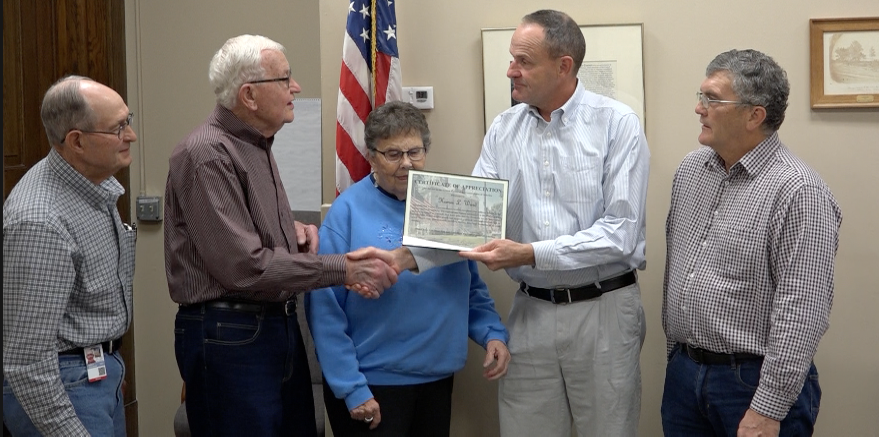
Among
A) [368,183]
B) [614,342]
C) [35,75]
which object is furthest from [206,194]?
[35,75]


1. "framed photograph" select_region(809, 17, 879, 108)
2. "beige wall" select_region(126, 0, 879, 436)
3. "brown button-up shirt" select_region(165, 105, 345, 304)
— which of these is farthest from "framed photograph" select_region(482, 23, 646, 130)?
"brown button-up shirt" select_region(165, 105, 345, 304)

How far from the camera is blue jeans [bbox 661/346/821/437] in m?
2.20

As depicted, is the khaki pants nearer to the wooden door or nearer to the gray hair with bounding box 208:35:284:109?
the gray hair with bounding box 208:35:284:109

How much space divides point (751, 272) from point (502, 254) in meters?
0.68

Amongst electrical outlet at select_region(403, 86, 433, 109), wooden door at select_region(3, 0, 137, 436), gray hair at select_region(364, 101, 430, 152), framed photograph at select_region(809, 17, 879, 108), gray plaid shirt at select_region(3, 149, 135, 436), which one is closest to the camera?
gray plaid shirt at select_region(3, 149, 135, 436)

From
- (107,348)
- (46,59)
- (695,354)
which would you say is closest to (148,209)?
(46,59)

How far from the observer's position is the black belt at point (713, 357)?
2.22 m

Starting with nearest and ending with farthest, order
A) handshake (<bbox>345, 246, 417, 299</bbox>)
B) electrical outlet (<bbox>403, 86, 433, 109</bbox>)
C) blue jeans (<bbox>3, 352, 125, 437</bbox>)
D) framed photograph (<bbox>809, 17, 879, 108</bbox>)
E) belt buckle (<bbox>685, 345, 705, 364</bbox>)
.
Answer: blue jeans (<bbox>3, 352, 125, 437</bbox>) → belt buckle (<bbox>685, 345, 705, 364</bbox>) → handshake (<bbox>345, 246, 417, 299</bbox>) → framed photograph (<bbox>809, 17, 879, 108</bbox>) → electrical outlet (<bbox>403, 86, 433, 109</bbox>)

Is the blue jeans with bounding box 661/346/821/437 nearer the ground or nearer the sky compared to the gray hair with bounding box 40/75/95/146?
nearer the ground

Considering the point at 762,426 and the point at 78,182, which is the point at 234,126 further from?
the point at 762,426

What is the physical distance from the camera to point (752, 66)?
2232 millimetres

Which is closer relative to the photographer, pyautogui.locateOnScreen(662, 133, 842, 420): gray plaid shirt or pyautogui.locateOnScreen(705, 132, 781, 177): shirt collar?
pyautogui.locateOnScreen(662, 133, 842, 420): gray plaid shirt

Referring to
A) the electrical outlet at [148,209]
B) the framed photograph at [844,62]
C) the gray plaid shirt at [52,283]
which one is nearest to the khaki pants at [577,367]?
the framed photograph at [844,62]

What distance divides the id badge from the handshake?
673 millimetres
